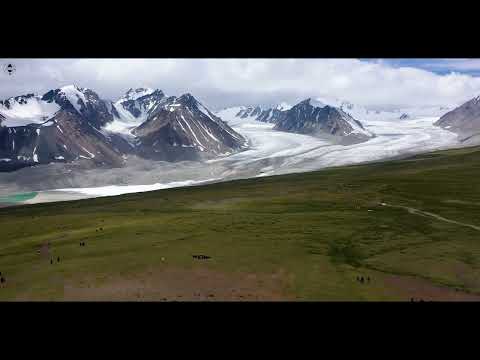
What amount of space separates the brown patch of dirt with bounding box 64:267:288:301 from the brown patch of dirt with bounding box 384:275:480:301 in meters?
10.6

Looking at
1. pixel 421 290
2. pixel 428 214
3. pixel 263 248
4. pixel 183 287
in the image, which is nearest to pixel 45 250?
pixel 183 287

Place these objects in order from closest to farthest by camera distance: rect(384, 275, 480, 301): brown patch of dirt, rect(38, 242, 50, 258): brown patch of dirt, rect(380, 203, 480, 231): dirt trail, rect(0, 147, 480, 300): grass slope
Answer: rect(384, 275, 480, 301): brown patch of dirt → rect(0, 147, 480, 300): grass slope → rect(38, 242, 50, 258): brown patch of dirt → rect(380, 203, 480, 231): dirt trail

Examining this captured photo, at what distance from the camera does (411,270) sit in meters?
50.9

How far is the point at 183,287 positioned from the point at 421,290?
71.0 ft

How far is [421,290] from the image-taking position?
44.6 metres

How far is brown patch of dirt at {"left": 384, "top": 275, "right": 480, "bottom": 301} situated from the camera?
138 ft

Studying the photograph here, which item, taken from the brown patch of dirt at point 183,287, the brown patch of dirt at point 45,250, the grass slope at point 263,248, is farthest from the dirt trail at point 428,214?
the brown patch of dirt at point 45,250

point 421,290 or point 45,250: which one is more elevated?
point 45,250

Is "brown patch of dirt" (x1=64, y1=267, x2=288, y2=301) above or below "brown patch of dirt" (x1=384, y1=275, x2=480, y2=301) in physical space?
Result: above

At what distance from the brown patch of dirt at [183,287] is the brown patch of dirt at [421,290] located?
10.6 meters

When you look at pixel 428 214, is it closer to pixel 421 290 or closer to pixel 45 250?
pixel 421 290

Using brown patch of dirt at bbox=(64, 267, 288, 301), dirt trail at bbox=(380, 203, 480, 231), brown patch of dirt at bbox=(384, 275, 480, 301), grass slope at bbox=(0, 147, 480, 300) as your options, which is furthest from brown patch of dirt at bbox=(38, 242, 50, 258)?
dirt trail at bbox=(380, 203, 480, 231)

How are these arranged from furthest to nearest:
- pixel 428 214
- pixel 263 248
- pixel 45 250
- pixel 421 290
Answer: pixel 428 214, pixel 45 250, pixel 263 248, pixel 421 290

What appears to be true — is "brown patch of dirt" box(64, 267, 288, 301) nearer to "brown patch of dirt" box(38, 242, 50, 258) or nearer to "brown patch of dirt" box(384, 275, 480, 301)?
"brown patch of dirt" box(384, 275, 480, 301)
